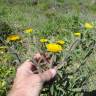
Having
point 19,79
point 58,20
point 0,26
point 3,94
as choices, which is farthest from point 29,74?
point 58,20

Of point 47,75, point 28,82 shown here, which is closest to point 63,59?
point 47,75

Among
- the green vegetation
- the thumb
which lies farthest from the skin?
the green vegetation

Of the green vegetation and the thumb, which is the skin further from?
the green vegetation

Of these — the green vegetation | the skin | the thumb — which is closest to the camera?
the skin

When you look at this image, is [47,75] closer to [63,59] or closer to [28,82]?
[28,82]

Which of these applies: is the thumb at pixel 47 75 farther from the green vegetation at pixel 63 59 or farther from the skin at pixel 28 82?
the green vegetation at pixel 63 59

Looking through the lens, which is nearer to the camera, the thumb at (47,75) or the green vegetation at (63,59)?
the thumb at (47,75)

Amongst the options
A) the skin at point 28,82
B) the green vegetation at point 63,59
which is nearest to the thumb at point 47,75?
the skin at point 28,82

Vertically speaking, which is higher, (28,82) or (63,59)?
(28,82)
